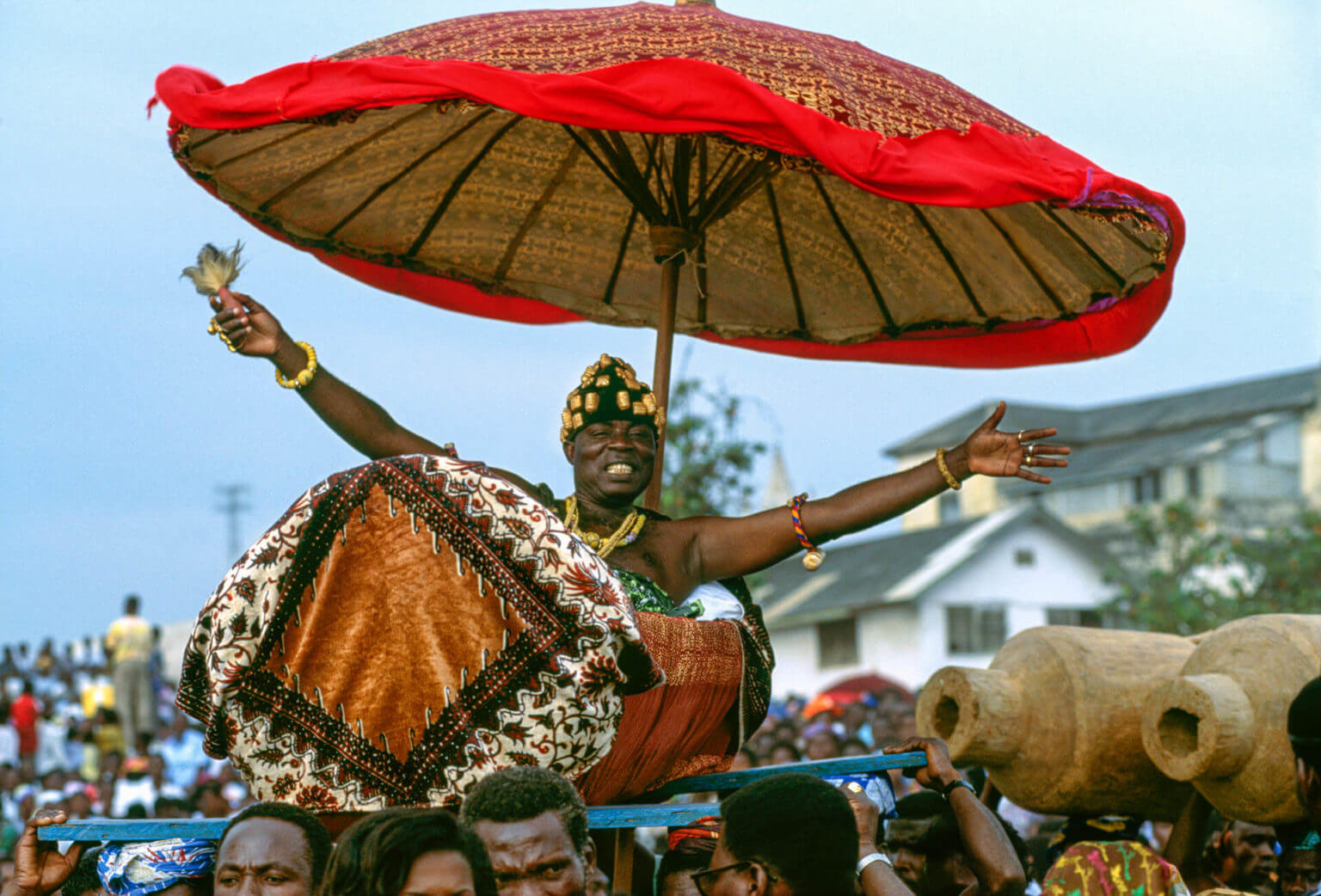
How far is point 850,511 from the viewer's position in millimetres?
4691

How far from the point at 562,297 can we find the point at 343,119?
2122mm

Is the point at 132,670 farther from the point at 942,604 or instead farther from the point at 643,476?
the point at 942,604

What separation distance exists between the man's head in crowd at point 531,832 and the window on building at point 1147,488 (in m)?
41.0

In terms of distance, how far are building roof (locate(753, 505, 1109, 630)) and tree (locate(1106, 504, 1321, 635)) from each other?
15.4 ft

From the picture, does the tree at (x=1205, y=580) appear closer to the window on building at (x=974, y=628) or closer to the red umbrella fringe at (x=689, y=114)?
the window on building at (x=974, y=628)

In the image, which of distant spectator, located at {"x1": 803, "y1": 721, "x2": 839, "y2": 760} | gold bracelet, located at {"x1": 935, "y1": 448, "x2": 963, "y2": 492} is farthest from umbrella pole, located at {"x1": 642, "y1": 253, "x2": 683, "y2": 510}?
distant spectator, located at {"x1": 803, "y1": 721, "x2": 839, "y2": 760}

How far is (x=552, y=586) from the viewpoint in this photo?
3422 millimetres

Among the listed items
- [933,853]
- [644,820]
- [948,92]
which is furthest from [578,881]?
[948,92]

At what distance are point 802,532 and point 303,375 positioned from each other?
1521 mm

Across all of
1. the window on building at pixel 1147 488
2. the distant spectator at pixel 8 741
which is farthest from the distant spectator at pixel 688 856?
the window on building at pixel 1147 488

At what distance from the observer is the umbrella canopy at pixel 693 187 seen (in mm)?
3855

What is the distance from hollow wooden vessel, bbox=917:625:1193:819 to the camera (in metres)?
4.77

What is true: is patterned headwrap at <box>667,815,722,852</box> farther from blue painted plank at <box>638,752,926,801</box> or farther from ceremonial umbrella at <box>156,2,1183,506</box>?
ceremonial umbrella at <box>156,2,1183,506</box>

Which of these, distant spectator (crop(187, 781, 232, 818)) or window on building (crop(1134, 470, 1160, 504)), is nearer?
distant spectator (crop(187, 781, 232, 818))
